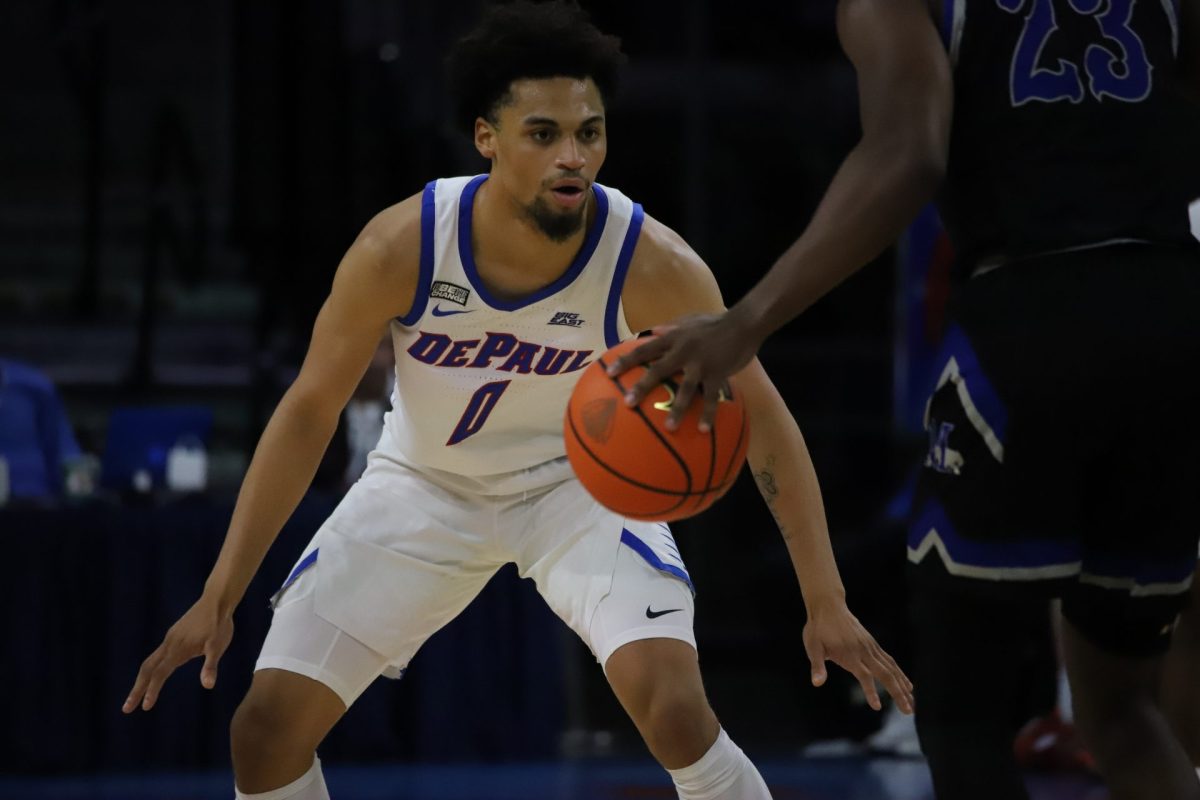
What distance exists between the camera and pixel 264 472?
10.6 feet

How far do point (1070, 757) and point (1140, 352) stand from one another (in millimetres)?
4526

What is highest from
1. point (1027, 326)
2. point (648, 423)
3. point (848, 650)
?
point (1027, 326)

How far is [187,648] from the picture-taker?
312cm

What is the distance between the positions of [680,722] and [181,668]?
3.62 m

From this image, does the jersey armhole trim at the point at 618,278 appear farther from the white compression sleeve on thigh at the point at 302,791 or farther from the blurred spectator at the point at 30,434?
the blurred spectator at the point at 30,434

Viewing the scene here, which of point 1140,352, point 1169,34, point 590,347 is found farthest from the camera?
point 590,347

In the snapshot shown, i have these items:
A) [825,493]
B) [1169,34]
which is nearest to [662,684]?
[1169,34]

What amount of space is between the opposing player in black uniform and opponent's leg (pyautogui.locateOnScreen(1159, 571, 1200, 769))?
1.37 metres

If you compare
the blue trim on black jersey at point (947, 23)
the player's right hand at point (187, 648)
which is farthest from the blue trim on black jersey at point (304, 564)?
the blue trim on black jersey at point (947, 23)

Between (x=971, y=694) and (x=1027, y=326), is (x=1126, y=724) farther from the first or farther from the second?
(x=1027, y=326)

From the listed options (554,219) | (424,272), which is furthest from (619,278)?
(424,272)

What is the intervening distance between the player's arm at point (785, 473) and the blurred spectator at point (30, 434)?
3801 mm

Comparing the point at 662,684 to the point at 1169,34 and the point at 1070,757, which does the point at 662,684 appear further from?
the point at 1070,757

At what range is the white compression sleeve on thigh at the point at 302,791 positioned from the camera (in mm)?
3139
